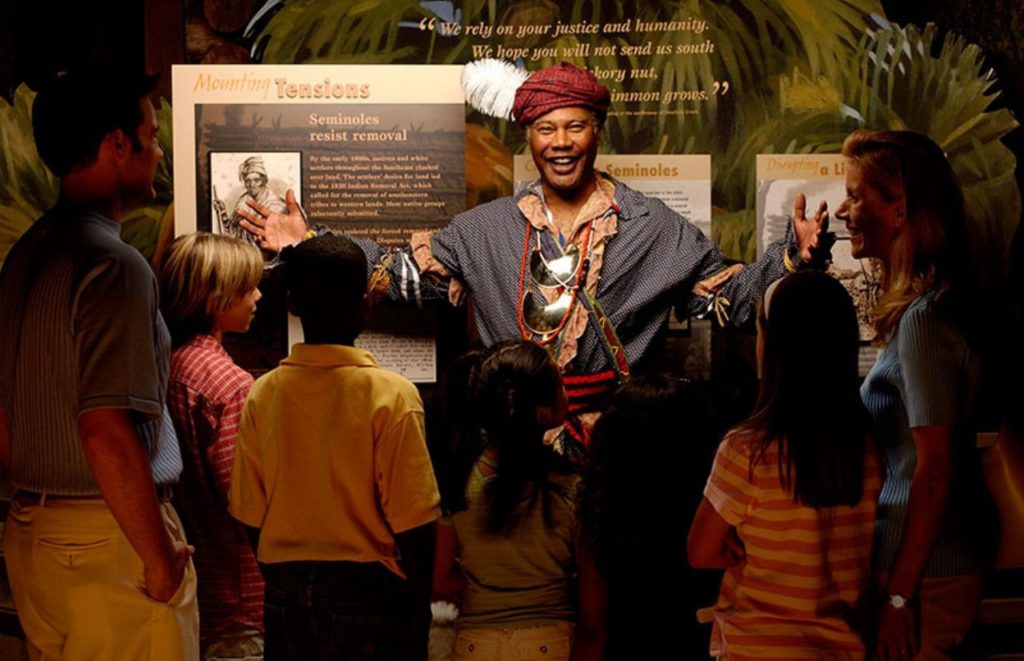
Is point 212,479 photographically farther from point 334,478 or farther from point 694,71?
point 694,71

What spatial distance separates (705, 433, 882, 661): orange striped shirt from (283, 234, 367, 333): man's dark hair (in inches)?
38.7

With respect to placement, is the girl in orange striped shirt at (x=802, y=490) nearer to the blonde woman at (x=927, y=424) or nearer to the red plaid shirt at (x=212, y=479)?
the blonde woman at (x=927, y=424)

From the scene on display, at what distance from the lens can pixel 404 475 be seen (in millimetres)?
2846

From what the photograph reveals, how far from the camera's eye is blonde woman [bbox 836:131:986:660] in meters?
2.62

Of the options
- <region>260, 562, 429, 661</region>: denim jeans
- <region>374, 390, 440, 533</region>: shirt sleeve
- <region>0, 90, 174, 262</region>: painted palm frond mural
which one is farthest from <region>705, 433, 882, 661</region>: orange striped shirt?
<region>0, 90, 174, 262</region>: painted palm frond mural

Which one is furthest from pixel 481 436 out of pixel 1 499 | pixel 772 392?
pixel 1 499

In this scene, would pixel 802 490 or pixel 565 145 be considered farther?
pixel 565 145

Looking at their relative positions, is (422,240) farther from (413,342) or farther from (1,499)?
(1,499)

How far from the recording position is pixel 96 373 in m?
2.34

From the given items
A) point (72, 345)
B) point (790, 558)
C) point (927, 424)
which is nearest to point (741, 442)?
point (790, 558)

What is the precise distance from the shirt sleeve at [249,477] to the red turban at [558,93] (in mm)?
1425

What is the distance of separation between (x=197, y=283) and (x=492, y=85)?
1363 mm

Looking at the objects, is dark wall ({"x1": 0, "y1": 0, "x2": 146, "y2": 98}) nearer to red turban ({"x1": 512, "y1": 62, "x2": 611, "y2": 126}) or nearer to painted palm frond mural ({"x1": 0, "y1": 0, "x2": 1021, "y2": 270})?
painted palm frond mural ({"x1": 0, "y1": 0, "x2": 1021, "y2": 270})

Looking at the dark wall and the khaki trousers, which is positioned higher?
the dark wall
